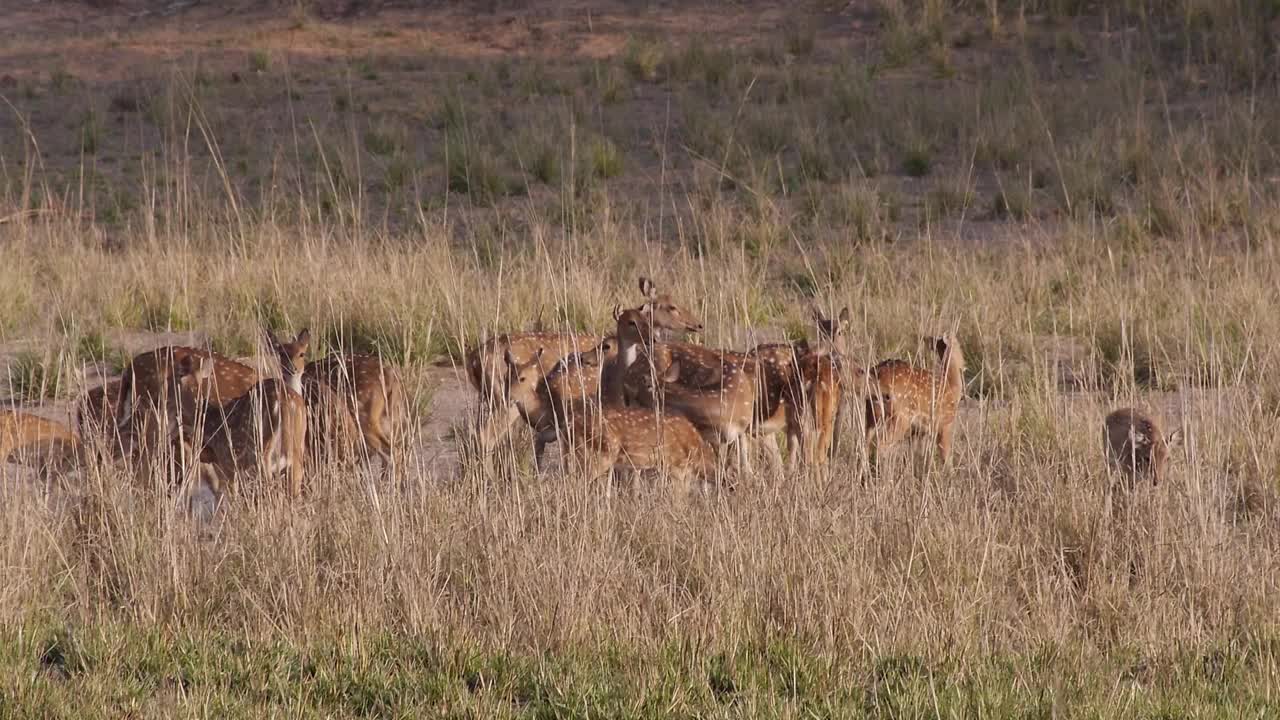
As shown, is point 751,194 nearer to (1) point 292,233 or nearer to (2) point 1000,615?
(1) point 292,233

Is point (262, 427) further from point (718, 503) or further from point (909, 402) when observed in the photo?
point (909, 402)

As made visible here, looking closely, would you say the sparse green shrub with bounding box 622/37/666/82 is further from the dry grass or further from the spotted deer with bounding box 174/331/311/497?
the spotted deer with bounding box 174/331/311/497

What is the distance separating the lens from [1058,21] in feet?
79.2

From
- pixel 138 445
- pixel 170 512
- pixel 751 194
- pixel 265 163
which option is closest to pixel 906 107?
pixel 751 194

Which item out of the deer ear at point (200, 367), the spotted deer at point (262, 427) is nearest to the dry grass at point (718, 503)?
the spotted deer at point (262, 427)

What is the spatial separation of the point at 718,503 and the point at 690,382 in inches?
90.6

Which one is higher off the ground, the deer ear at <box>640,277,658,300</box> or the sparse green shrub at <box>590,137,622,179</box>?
the deer ear at <box>640,277,658,300</box>

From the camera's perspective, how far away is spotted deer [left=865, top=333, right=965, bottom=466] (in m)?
8.89

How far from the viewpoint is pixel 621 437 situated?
27.8 ft

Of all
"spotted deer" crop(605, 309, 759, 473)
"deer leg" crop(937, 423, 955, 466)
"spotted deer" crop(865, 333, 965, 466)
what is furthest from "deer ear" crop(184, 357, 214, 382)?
"deer leg" crop(937, 423, 955, 466)

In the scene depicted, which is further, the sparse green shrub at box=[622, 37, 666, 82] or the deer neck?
the sparse green shrub at box=[622, 37, 666, 82]

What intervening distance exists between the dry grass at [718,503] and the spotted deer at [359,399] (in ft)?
1.08

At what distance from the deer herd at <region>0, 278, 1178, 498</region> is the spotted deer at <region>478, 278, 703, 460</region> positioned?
16mm

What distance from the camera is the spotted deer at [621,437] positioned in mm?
8250
